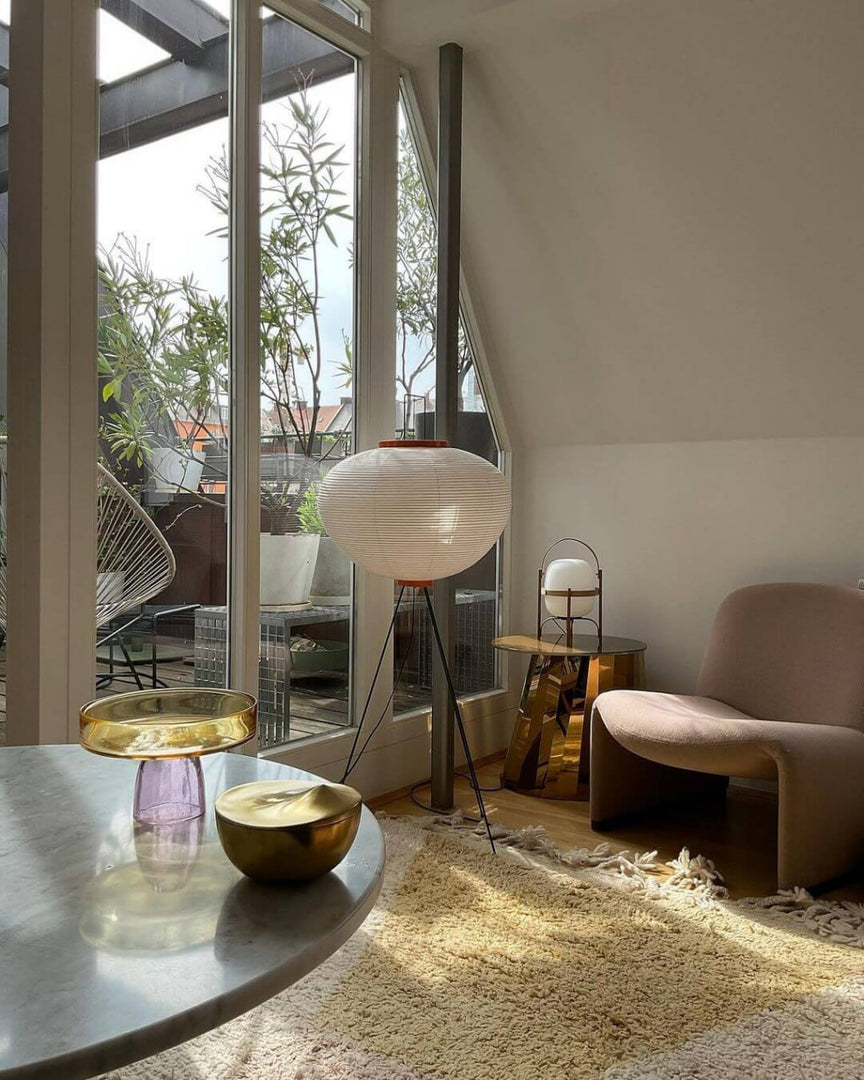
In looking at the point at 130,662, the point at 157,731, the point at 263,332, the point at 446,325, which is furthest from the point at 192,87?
the point at 157,731

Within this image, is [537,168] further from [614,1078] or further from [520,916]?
[614,1078]

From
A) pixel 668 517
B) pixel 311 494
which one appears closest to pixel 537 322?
pixel 668 517

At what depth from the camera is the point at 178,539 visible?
2.68 meters

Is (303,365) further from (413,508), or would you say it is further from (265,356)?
(413,508)

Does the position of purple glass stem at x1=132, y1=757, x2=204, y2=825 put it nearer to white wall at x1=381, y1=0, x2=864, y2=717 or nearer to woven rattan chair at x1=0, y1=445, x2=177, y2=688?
woven rattan chair at x1=0, y1=445, x2=177, y2=688

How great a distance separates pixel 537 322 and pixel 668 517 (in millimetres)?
923

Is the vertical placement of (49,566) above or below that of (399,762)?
above

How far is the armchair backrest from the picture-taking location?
299 cm

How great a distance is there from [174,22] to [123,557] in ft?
4.84

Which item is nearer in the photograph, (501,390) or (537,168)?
(537,168)

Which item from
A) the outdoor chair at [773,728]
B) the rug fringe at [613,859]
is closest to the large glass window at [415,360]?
the rug fringe at [613,859]

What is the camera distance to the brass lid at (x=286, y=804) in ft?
3.25

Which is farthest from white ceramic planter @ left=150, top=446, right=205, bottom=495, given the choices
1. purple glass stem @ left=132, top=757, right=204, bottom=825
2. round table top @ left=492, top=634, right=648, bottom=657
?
purple glass stem @ left=132, top=757, right=204, bottom=825

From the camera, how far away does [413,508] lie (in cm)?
258
